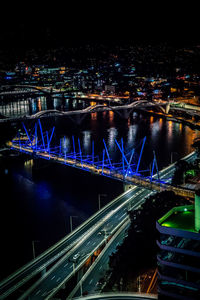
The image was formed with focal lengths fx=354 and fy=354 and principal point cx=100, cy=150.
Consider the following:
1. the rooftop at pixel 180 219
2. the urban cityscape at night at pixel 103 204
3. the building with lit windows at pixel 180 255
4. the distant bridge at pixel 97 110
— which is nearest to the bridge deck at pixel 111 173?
the urban cityscape at night at pixel 103 204

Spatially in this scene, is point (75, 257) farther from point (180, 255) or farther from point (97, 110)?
point (97, 110)

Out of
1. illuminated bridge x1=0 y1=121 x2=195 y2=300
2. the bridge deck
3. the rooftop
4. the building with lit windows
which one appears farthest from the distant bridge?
the building with lit windows

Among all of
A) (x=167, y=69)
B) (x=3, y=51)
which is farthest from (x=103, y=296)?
(x=167, y=69)

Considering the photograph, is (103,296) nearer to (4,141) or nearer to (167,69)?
(4,141)

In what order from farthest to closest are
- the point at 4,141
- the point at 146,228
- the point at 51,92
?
1. the point at 51,92
2. the point at 4,141
3. the point at 146,228

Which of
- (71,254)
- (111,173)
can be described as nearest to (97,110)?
(111,173)

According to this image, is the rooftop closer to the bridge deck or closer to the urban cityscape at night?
the urban cityscape at night

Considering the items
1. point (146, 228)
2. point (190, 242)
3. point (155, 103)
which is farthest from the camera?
point (155, 103)
